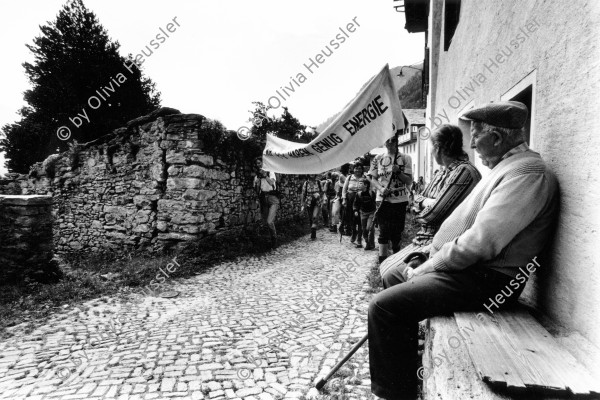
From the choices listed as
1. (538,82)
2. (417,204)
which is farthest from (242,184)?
(538,82)

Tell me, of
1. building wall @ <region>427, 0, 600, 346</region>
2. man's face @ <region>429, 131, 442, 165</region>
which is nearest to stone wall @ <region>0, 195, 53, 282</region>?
man's face @ <region>429, 131, 442, 165</region>

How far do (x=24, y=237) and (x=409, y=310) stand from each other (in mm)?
6080

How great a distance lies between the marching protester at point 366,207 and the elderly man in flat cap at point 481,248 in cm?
534

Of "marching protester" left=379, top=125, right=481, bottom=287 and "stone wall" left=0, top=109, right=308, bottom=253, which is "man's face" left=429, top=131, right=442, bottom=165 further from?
"stone wall" left=0, top=109, right=308, bottom=253

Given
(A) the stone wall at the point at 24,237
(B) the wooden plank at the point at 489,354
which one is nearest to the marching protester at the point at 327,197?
(A) the stone wall at the point at 24,237

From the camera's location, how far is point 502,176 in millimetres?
2018

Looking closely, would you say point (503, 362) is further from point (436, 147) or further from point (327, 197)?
point (327, 197)

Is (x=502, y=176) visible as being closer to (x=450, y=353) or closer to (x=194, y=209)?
(x=450, y=353)

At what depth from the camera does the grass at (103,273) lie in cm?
455

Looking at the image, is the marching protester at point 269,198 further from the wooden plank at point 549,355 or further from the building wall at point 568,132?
the wooden plank at point 549,355

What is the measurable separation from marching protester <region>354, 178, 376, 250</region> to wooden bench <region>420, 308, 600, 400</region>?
5.58 m

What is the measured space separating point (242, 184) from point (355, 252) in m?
3.25

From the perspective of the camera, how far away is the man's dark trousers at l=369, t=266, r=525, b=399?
205 centimetres

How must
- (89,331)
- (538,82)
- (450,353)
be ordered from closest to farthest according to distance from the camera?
(450,353), (538,82), (89,331)
